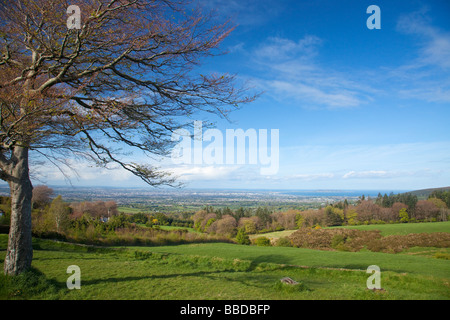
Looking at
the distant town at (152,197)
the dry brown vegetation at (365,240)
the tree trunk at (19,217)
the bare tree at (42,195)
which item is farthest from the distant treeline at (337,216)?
the tree trunk at (19,217)

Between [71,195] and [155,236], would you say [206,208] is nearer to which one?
[155,236]

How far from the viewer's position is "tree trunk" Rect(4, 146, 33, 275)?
4.66 meters

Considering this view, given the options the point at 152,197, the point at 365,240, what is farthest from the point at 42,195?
the point at 365,240

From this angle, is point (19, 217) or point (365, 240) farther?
point (365, 240)

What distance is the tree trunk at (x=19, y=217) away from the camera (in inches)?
184

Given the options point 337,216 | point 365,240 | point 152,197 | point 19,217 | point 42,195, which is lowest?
point 337,216

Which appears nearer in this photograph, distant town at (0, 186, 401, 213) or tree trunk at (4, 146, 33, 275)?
tree trunk at (4, 146, 33, 275)

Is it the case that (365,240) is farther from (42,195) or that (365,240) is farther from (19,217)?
(42,195)

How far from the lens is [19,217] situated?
15.8ft

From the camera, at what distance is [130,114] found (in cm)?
570

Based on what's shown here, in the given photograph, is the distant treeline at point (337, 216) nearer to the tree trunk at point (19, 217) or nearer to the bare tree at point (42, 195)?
the bare tree at point (42, 195)

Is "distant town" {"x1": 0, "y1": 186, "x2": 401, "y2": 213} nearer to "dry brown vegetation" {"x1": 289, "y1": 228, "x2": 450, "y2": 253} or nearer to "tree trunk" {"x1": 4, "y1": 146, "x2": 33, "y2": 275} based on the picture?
"tree trunk" {"x1": 4, "y1": 146, "x2": 33, "y2": 275}

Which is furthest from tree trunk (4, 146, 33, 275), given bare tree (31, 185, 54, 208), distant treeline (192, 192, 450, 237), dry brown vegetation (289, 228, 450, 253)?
distant treeline (192, 192, 450, 237)
